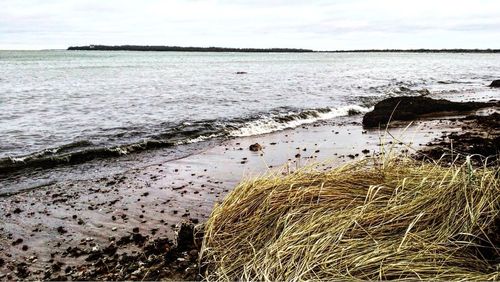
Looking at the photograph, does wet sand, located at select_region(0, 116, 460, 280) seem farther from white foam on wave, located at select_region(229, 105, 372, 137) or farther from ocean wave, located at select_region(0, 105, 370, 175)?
white foam on wave, located at select_region(229, 105, 372, 137)

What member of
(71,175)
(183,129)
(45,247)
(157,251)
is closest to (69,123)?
(183,129)

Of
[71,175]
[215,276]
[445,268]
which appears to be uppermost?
[445,268]

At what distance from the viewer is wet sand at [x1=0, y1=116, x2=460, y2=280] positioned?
5.20 meters

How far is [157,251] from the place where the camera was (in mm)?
4938

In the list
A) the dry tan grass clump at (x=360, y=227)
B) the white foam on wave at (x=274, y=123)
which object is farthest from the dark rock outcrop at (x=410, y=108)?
the dry tan grass clump at (x=360, y=227)

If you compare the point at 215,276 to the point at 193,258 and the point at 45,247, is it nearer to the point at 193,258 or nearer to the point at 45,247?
the point at 193,258

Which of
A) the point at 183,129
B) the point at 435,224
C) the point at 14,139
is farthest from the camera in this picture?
the point at 183,129

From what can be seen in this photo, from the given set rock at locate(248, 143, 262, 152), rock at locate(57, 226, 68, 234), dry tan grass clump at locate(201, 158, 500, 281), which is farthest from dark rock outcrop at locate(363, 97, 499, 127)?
rock at locate(57, 226, 68, 234)

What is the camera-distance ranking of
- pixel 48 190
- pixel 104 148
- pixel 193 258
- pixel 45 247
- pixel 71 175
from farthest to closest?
1. pixel 104 148
2. pixel 71 175
3. pixel 48 190
4. pixel 45 247
5. pixel 193 258

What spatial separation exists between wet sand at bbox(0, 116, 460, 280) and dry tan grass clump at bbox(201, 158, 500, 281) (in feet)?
1.52

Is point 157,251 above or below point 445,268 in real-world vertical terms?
below

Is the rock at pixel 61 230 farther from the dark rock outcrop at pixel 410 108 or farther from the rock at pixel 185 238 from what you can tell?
the dark rock outcrop at pixel 410 108

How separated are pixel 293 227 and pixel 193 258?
1207 mm

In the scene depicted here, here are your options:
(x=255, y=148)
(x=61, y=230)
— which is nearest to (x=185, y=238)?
(x=61, y=230)
